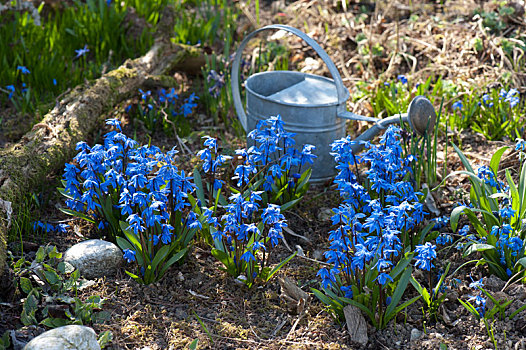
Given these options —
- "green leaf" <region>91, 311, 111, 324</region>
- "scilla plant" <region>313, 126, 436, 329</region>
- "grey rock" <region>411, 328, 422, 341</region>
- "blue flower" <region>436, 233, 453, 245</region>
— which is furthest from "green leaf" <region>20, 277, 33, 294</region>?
"blue flower" <region>436, 233, 453, 245</region>

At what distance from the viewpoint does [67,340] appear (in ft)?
6.20

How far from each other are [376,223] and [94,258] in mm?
1215

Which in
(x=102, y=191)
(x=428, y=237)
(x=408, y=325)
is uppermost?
(x=102, y=191)

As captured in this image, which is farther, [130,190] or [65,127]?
[65,127]

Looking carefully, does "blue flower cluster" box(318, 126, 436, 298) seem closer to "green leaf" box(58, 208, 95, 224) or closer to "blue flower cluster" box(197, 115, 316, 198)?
"blue flower cluster" box(197, 115, 316, 198)

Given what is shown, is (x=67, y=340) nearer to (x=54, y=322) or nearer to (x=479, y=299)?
(x=54, y=322)

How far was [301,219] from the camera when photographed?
2938 mm

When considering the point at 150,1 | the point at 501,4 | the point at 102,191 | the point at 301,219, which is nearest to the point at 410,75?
the point at 501,4

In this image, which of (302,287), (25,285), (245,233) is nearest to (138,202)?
(245,233)

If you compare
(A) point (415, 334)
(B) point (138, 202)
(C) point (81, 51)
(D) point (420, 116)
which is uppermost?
(C) point (81, 51)

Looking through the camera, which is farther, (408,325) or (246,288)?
(246,288)

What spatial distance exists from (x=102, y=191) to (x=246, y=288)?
31.6 inches

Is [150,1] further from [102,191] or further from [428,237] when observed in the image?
[428,237]

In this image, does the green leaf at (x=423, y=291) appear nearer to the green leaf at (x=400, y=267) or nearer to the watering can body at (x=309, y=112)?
the green leaf at (x=400, y=267)
